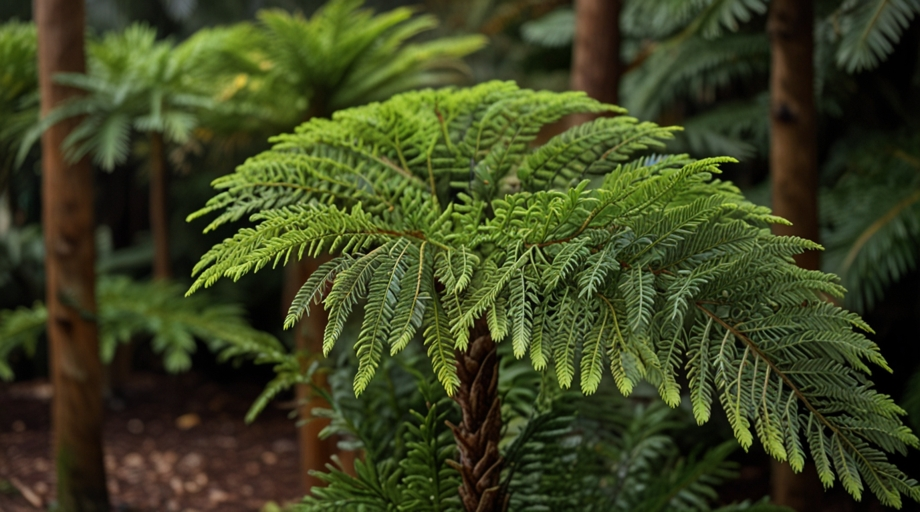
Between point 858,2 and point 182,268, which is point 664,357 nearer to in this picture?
point 858,2

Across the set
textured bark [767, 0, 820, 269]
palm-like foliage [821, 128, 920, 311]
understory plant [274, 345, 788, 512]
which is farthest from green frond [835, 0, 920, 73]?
understory plant [274, 345, 788, 512]

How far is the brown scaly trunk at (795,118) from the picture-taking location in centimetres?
164

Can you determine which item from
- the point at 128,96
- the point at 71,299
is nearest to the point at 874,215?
the point at 128,96

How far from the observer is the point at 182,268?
405 cm

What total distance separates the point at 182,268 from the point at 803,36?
343 cm

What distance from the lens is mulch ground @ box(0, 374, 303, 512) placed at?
2502mm

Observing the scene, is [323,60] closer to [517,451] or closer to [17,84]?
[17,84]

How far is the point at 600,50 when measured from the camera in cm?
209

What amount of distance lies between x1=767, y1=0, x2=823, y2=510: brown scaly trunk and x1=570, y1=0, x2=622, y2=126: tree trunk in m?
0.50

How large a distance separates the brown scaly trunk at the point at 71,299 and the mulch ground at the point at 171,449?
0.24 meters

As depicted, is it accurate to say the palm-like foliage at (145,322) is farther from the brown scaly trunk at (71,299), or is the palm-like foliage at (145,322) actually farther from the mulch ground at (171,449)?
the mulch ground at (171,449)

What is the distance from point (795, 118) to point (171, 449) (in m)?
2.71

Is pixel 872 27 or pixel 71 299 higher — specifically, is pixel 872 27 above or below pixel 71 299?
above

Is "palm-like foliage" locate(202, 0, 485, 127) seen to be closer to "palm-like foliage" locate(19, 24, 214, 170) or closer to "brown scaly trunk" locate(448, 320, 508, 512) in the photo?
"palm-like foliage" locate(19, 24, 214, 170)
